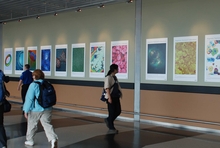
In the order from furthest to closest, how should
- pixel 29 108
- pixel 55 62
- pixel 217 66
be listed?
pixel 55 62
pixel 217 66
pixel 29 108

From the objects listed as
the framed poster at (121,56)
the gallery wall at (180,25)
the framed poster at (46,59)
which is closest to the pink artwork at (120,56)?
the framed poster at (121,56)

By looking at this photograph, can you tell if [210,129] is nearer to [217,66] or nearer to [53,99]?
[217,66]

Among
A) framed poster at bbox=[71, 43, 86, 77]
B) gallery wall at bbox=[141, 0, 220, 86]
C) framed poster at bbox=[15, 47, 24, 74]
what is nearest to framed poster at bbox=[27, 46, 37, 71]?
framed poster at bbox=[15, 47, 24, 74]

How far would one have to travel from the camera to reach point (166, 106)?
912 cm

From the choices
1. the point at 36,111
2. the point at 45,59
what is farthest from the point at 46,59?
the point at 36,111

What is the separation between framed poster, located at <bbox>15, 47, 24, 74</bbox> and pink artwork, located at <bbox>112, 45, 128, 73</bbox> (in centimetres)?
554

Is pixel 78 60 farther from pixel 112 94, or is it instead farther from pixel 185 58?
pixel 185 58

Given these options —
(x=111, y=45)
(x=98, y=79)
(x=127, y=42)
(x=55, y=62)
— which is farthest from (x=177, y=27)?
(x=55, y=62)

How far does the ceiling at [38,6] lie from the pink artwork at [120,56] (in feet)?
4.89

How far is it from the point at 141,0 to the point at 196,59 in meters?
2.63

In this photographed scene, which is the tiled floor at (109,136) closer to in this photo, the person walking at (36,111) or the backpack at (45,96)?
the person walking at (36,111)

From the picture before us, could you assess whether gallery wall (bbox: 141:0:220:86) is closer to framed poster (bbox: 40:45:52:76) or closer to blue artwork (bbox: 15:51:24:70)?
framed poster (bbox: 40:45:52:76)

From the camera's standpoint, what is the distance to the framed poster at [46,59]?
504 inches

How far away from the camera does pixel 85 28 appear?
1142 cm
